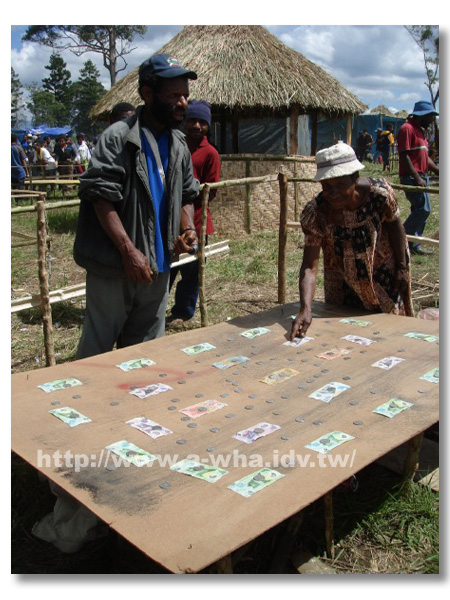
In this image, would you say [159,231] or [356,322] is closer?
[159,231]

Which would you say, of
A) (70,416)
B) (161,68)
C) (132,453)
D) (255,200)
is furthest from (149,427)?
(255,200)

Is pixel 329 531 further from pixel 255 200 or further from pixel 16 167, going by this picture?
pixel 16 167

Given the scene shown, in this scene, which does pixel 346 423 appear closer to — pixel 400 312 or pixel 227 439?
pixel 227 439

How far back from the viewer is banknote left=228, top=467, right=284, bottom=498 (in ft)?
5.39

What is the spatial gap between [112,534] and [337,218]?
1935 millimetres

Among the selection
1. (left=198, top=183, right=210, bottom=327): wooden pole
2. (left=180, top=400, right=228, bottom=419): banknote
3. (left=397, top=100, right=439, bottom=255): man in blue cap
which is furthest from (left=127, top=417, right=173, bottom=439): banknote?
(left=397, top=100, right=439, bottom=255): man in blue cap

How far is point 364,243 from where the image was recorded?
10.0 ft

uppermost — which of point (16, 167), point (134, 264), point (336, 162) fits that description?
point (16, 167)

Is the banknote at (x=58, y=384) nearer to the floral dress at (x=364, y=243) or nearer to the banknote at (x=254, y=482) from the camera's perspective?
the banknote at (x=254, y=482)

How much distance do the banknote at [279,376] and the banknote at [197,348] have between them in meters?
0.41

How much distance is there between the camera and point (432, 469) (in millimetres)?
2664

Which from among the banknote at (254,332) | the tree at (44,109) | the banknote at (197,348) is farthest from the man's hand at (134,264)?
the tree at (44,109)

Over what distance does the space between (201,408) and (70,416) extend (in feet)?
1.60

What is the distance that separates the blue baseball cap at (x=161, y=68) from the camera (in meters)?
2.43
